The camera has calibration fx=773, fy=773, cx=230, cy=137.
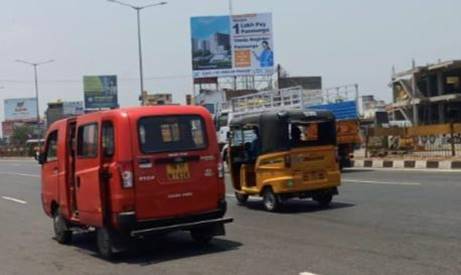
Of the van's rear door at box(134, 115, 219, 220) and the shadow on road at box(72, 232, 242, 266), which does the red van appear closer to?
the van's rear door at box(134, 115, 219, 220)

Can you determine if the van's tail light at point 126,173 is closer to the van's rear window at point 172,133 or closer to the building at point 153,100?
the van's rear window at point 172,133

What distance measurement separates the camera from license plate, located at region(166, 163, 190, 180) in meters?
10.8

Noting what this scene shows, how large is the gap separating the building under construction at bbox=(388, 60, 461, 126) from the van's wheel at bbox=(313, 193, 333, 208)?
57.3 meters

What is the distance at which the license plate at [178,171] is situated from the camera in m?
10.8

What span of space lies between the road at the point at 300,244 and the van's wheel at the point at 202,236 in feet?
0.43

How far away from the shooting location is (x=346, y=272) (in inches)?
338

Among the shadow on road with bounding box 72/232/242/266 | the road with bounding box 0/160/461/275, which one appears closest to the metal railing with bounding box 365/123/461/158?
the road with bounding box 0/160/461/275

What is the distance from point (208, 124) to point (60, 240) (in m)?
3.71

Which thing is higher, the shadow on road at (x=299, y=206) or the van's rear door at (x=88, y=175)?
the van's rear door at (x=88, y=175)

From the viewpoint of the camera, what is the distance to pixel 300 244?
10.9 metres

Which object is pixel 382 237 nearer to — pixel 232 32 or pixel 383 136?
pixel 383 136

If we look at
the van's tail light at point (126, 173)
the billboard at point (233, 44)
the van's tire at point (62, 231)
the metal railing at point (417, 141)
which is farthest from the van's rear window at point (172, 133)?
the billboard at point (233, 44)

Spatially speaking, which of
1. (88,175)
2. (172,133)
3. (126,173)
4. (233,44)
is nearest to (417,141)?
(172,133)

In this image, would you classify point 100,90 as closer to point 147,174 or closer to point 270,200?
point 270,200
